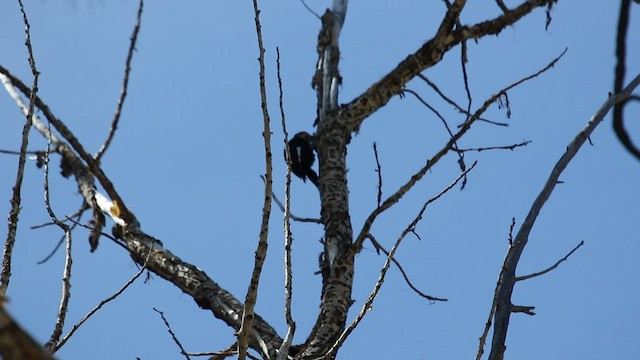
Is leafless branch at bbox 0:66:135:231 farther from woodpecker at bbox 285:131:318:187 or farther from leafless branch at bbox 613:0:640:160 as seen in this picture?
leafless branch at bbox 613:0:640:160

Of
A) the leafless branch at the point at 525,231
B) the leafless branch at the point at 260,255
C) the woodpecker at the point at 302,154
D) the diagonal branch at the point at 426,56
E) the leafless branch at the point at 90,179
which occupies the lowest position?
the leafless branch at the point at 260,255

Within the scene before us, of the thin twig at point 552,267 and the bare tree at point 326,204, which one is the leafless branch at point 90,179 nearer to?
the bare tree at point 326,204

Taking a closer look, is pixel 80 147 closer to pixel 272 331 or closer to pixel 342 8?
pixel 272 331

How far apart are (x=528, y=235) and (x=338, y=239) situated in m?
1.19

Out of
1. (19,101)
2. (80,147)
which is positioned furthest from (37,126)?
(80,147)

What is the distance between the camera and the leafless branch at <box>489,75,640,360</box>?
7.86 ft

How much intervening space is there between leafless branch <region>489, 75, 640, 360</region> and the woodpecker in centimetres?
193

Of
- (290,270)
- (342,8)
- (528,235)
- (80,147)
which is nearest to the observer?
(290,270)

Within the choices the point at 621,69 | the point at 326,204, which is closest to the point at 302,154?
the point at 326,204

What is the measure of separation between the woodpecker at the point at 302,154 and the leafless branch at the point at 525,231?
1.93m

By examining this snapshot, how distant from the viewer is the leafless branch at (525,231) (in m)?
2.39

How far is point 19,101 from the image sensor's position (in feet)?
14.4

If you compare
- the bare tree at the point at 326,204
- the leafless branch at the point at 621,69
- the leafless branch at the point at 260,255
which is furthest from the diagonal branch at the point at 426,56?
the leafless branch at the point at 621,69

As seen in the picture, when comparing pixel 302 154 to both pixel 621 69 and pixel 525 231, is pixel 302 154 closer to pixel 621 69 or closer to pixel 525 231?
pixel 525 231
